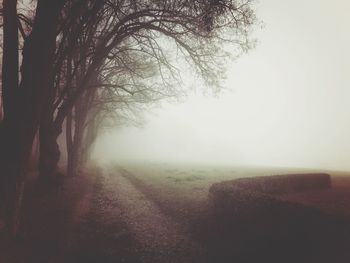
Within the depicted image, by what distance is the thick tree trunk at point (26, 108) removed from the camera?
24.6ft

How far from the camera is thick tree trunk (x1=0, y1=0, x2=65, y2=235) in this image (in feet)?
24.6

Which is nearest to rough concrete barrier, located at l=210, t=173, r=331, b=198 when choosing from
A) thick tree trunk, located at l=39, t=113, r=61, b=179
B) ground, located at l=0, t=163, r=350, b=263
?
ground, located at l=0, t=163, r=350, b=263

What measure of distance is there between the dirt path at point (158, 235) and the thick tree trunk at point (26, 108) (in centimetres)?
409

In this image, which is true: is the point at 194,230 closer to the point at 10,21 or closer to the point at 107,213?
the point at 107,213

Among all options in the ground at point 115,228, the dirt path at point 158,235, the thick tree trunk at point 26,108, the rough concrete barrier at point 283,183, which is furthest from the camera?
the rough concrete barrier at point 283,183

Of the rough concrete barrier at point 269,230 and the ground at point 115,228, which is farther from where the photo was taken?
the ground at point 115,228

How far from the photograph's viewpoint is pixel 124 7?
493 inches

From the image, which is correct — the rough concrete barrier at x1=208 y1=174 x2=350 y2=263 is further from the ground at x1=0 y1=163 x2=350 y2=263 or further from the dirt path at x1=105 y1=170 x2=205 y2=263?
the dirt path at x1=105 y1=170 x2=205 y2=263

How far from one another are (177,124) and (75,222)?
115105 mm

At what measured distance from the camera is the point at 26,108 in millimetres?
7613

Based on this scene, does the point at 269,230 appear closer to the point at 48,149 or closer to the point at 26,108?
the point at 26,108

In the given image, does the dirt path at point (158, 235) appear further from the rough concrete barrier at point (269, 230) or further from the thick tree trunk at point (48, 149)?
the thick tree trunk at point (48, 149)

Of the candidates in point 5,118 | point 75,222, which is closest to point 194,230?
point 75,222

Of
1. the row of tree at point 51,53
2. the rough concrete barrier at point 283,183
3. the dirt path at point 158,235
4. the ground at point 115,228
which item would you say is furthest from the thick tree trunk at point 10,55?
the rough concrete barrier at point 283,183
